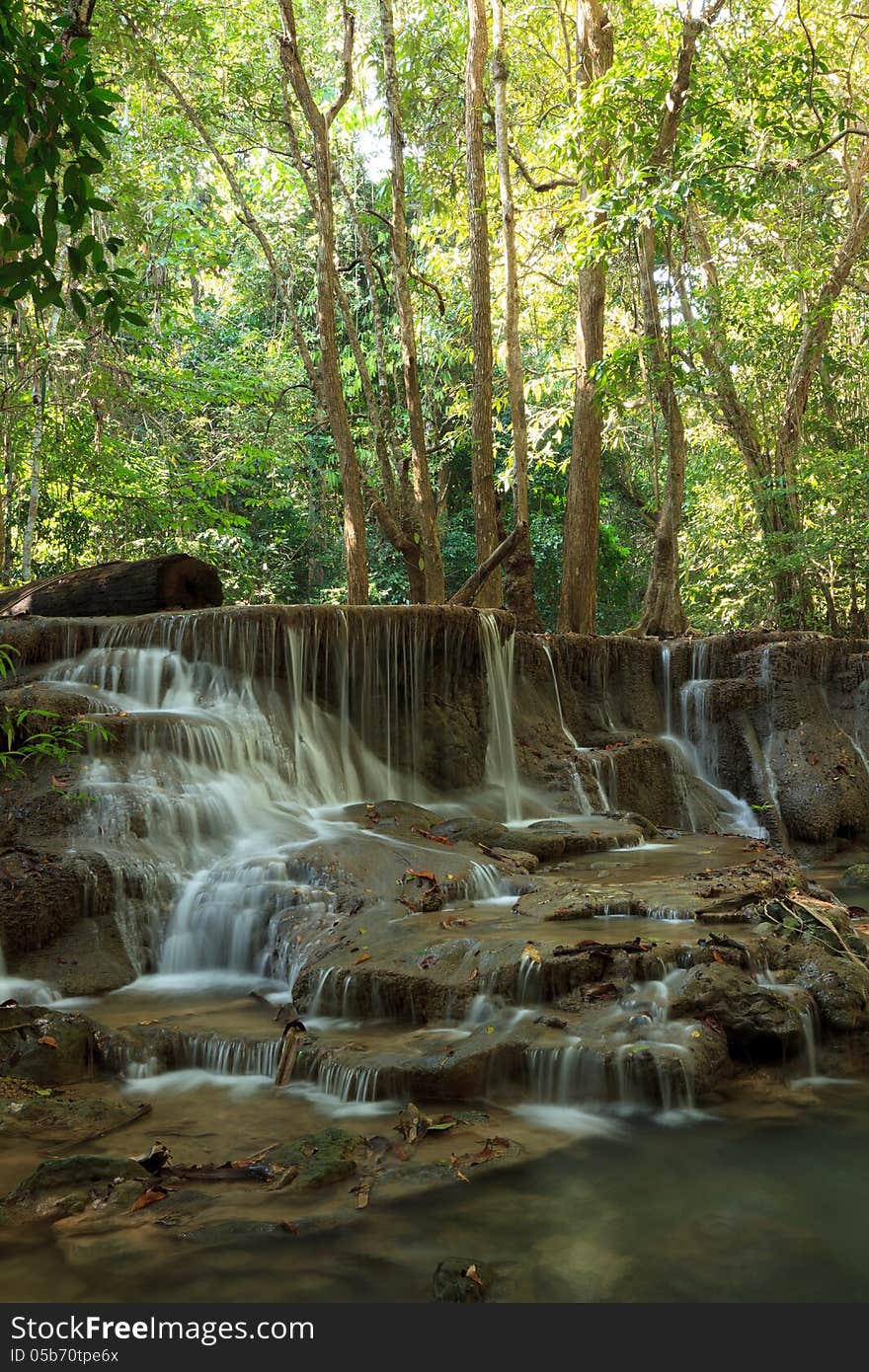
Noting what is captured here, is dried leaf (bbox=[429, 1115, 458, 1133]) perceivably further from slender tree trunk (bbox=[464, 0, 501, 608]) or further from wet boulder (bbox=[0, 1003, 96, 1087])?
slender tree trunk (bbox=[464, 0, 501, 608])

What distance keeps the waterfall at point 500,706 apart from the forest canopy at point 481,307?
175cm

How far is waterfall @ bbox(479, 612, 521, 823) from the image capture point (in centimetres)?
1046

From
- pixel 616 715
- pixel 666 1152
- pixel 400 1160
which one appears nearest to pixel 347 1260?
pixel 400 1160

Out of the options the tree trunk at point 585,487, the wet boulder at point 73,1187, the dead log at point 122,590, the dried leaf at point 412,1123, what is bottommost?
the dried leaf at point 412,1123

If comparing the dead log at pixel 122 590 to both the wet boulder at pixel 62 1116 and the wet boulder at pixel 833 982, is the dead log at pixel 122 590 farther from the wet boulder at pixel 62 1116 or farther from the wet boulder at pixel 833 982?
the wet boulder at pixel 833 982

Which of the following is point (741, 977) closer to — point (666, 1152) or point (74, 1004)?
point (666, 1152)

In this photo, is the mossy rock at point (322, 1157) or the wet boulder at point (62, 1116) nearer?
the mossy rock at point (322, 1157)

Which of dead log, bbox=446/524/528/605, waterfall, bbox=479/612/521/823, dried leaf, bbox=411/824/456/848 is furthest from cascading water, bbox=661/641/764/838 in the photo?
dried leaf, bbox=411/824/456/848

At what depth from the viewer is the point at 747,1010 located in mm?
4500

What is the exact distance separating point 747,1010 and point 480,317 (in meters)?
10.7

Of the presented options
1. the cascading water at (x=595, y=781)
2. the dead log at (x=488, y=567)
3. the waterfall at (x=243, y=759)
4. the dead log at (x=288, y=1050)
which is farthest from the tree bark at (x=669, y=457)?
the dead log at (x=288, y=1050)

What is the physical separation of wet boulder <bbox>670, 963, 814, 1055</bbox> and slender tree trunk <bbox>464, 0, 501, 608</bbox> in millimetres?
8813

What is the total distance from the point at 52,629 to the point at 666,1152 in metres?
7.36

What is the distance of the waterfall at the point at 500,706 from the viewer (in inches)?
412
